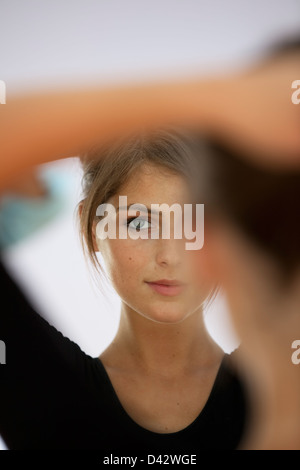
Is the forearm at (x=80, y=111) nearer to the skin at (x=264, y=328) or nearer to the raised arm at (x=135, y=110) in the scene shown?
the raised arm at (x=135, y=110)

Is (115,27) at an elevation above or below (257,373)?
above

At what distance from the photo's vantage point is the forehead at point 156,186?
25.9 inches

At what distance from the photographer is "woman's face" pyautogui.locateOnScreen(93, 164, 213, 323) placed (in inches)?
26.0

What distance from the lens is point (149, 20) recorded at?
71 centimetres

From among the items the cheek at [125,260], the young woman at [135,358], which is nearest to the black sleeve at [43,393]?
the young woman at [135,358]

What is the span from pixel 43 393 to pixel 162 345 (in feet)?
0.59

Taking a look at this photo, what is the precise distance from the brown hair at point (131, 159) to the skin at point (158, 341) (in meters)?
0.03

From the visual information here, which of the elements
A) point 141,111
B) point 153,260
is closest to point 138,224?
point 153,260

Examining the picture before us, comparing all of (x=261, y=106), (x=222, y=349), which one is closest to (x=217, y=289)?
(x=222, y=349)

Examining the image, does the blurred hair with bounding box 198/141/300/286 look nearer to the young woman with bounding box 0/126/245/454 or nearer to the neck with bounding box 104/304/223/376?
the young woman with bounding box 0/126/245/454

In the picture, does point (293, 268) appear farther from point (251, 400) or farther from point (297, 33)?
point (297, 33)

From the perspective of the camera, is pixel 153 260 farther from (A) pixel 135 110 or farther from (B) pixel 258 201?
(A) pixel 135 110

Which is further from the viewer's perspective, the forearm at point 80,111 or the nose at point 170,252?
the nose at point 170,252

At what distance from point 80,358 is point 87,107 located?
1.46ft
